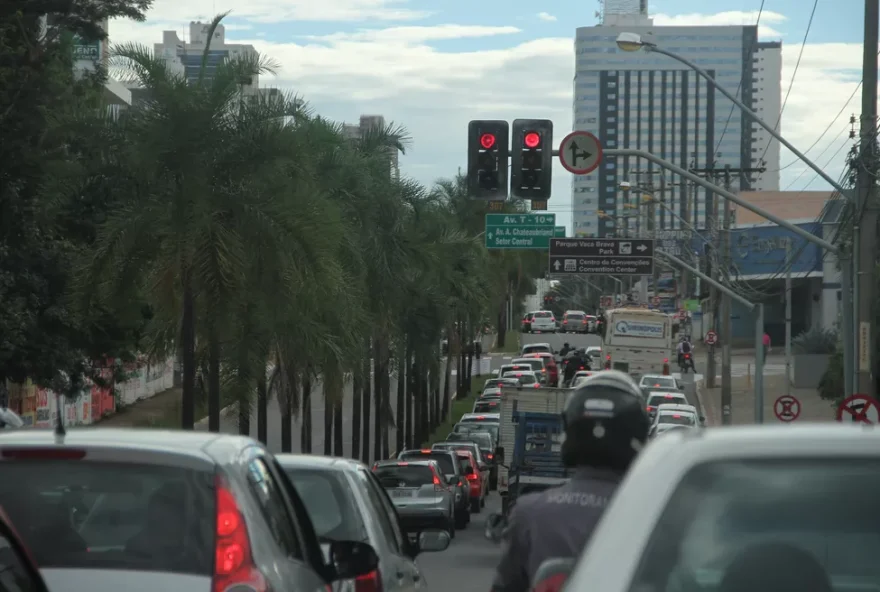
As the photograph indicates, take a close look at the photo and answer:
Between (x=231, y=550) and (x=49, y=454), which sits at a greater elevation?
(x=49, y=454)

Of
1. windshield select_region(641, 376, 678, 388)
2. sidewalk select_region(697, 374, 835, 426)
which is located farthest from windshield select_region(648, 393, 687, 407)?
windshield select_region(641, 376, 678, 388)

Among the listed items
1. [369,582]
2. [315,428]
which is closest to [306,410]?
[315,428]

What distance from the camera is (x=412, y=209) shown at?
1500 inches

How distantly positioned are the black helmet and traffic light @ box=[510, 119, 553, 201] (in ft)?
55.3

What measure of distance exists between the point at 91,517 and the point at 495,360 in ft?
307

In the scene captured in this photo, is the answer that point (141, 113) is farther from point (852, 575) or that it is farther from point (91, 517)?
point (852, 575)

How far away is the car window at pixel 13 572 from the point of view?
13.7ft

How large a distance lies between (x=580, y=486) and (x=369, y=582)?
9.49 ft

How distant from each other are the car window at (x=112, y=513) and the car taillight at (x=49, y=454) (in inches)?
0.8

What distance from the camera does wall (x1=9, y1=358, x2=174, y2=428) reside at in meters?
47.5

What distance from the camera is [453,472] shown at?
3177 cm

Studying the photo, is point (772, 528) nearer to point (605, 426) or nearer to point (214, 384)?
point (605, 426)

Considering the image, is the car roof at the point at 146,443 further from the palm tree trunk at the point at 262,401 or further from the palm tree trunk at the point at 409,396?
the palm tree trunk at the point at 409,396

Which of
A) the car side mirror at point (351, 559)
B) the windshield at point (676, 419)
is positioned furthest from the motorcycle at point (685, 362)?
the car side mirror at point (351, 559)
